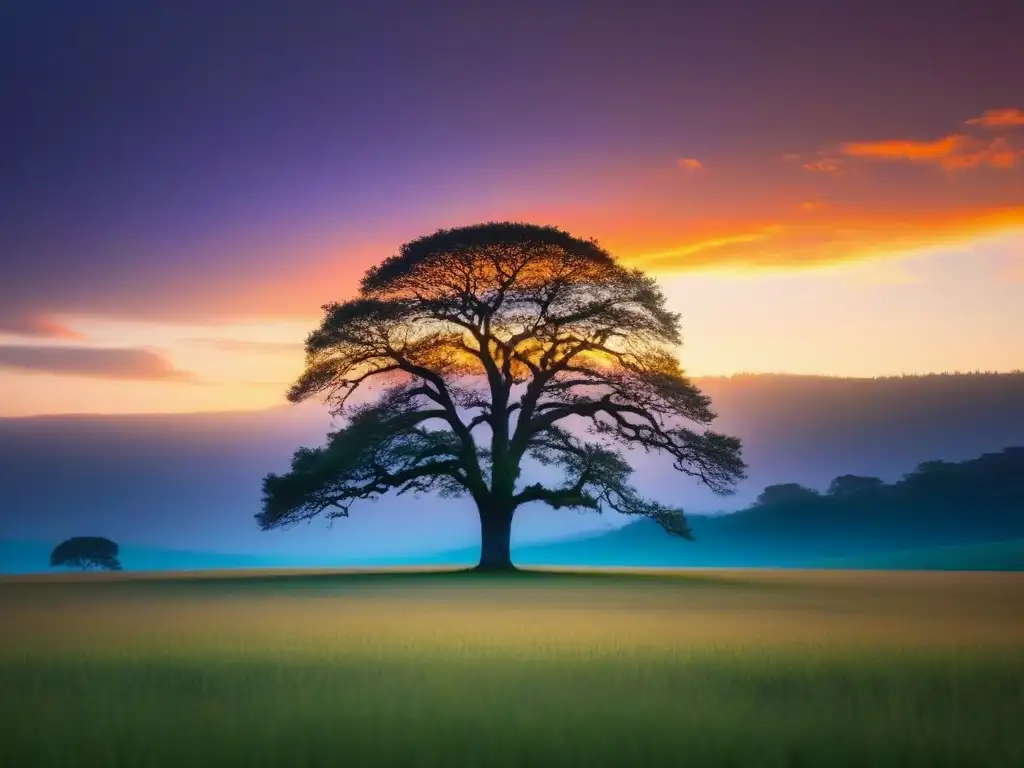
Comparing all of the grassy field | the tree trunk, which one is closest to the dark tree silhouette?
the tree trunk

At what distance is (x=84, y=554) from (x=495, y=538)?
39.6 m

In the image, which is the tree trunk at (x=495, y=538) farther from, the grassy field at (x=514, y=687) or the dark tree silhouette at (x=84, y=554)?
the dark tree silhouette at (x=84, y=554)

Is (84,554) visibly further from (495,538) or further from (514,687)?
(514,687)

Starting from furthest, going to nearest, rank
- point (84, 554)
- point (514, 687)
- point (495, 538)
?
1. point (84, 554)
2. point (495, 538)
3. point (514, 687)

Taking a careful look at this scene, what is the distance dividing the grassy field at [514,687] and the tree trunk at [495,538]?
20607 millimetres

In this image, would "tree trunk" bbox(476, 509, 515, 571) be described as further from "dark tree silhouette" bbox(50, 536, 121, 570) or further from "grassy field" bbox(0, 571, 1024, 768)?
"dark tree silhouette" bbox(50, 536, 121, 570)

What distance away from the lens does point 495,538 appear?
47.4 metres

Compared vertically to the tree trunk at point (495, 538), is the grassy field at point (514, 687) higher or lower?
lower

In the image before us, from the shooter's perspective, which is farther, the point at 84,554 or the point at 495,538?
the point at 84,554

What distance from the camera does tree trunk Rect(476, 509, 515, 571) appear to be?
47188 millimetres

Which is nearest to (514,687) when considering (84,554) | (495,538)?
(495,538)

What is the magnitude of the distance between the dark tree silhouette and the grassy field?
52102mm

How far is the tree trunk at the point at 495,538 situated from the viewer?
47.2m

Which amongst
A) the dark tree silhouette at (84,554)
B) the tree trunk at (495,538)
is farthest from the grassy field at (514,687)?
the dark tree silhouette at (84,554)
